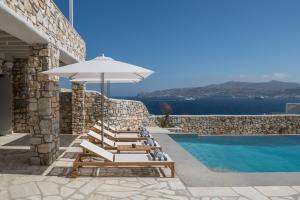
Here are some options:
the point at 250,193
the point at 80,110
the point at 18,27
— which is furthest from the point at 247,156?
the point at 18,27

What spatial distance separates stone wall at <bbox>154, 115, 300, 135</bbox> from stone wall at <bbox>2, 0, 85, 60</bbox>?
9.82 meters

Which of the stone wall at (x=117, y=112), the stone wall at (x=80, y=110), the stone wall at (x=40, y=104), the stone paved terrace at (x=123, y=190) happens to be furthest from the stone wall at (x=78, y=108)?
the stone paved terrace at (x=123, y=190)

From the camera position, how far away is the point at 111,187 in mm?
6449

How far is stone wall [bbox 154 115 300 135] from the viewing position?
20.7 metres

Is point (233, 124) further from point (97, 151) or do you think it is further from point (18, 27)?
point (18, 27)

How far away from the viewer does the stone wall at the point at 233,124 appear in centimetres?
2067

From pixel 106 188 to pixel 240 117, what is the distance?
15.8 metres

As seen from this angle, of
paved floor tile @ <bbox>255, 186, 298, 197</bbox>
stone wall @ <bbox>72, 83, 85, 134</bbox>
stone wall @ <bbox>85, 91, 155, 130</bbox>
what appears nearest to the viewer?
paved floor tile @ <bbox>255, 186, 298, 197</bbox>

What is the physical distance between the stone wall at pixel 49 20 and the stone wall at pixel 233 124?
9.82 m

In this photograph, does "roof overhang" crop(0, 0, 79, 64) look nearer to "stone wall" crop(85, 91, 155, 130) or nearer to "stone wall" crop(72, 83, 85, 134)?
"stone wall" crop(85, 91, 155, 130)

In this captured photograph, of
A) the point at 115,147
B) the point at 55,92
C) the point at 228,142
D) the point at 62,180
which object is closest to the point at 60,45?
the point at 55,92

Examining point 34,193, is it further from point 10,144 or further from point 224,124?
point 224,124

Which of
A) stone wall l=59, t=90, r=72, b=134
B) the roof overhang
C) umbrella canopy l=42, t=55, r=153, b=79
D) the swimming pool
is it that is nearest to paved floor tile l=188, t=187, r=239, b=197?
umbrella canopy l=42, t=55, r=153, b=79

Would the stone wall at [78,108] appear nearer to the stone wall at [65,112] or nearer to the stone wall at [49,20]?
the stone wall at [65,112]
